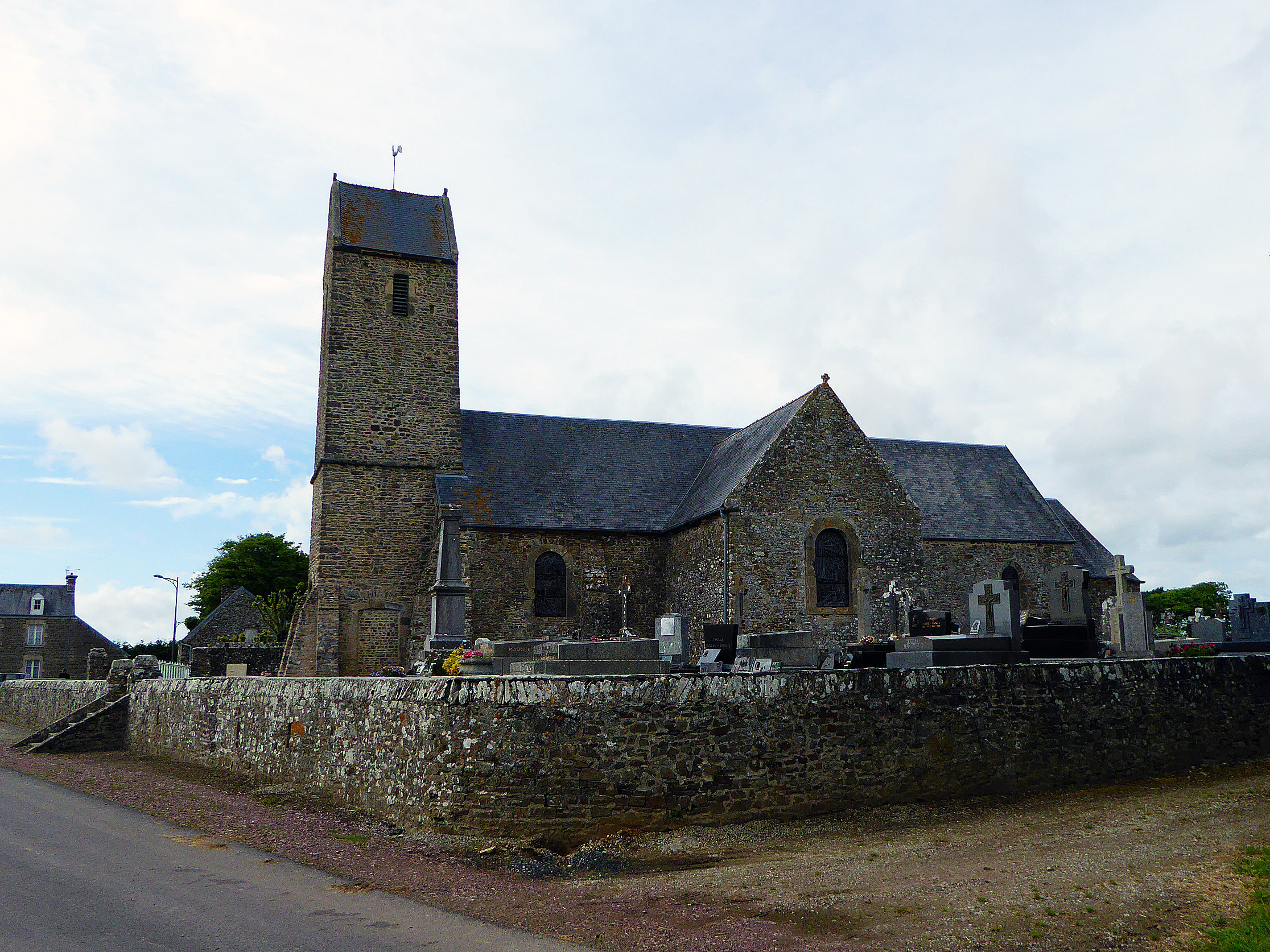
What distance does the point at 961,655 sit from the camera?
1177 cm

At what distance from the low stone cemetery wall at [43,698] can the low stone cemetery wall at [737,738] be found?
1171 centimetres

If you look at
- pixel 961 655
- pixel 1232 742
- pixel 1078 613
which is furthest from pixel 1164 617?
pixel 961 655

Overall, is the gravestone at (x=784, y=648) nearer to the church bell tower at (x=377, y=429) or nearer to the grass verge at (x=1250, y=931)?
the grass verge at (x=1250, y=931)

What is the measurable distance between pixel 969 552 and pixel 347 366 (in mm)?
19432

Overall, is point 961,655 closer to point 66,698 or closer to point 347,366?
point 347,366

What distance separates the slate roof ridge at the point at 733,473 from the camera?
22562 millimetres

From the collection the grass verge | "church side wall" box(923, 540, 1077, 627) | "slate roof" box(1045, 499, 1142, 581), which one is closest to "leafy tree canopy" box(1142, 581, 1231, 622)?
"slate roof" box(1045, 499, 1142, 581)

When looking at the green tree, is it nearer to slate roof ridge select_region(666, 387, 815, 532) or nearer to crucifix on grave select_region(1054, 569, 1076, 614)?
Answer: slate roof ridge select_region(666, 387, 815, 532)

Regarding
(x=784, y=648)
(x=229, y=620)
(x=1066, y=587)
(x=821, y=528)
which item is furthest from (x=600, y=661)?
(x=229, y=620)

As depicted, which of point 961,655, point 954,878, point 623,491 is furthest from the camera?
point 623,491

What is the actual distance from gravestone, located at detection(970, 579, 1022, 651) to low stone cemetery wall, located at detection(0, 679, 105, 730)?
18.6m

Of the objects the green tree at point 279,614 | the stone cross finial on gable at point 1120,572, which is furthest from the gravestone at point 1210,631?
the green tree at point 279,614

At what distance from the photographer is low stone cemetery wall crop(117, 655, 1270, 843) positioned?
9.18 metres

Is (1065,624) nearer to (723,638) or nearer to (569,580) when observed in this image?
(723,638)
